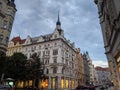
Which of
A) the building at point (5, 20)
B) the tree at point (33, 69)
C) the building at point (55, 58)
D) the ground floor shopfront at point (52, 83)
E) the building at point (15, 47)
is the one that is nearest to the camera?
the building at point (5, 20)

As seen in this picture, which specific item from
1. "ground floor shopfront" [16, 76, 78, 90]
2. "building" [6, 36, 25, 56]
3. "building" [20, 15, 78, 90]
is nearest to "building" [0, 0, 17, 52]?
"ground floor shopfront" [16, 76, 78, 90]

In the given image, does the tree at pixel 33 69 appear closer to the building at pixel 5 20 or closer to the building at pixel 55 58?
the building at pixel 55 58

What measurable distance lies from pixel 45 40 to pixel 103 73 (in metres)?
132

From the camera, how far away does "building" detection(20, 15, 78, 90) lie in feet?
163

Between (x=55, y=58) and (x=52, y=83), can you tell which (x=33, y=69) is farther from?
(x=55, y=58)

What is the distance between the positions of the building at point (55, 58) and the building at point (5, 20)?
22325mm

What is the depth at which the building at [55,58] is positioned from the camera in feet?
163

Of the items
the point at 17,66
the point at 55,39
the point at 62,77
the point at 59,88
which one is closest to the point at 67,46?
the point at 55,39

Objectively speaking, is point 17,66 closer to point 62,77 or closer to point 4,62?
point 4,62

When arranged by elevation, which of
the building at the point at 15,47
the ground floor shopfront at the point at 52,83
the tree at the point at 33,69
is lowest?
the ground floor shopfront at the point at 52,83

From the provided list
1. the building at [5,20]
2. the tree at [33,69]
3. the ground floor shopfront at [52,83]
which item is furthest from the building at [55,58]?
the building at [5,20]

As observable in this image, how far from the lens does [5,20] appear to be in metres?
33.2

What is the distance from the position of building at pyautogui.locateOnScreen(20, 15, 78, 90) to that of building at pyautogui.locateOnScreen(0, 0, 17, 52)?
879 inches

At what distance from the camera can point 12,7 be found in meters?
35.6
